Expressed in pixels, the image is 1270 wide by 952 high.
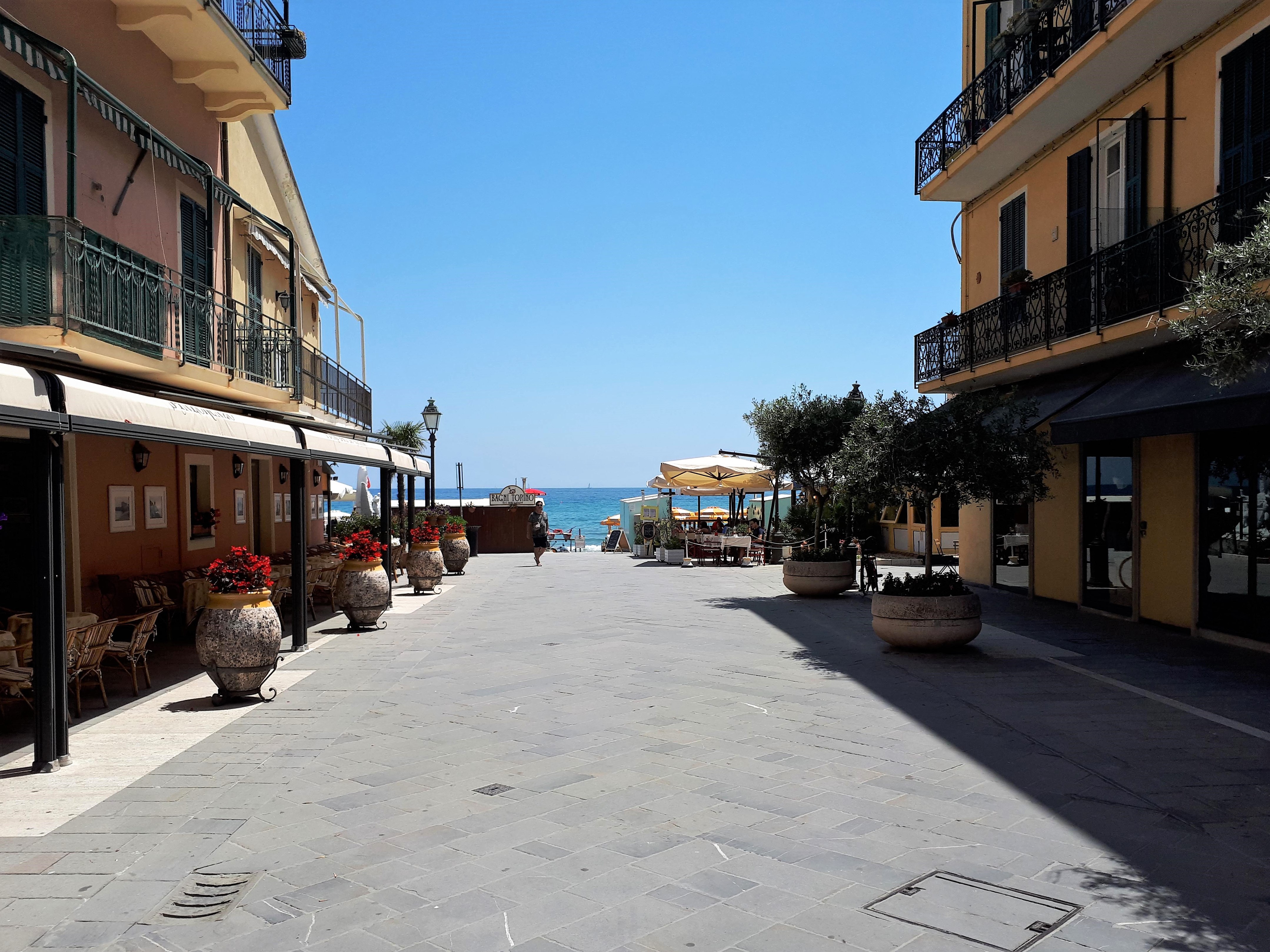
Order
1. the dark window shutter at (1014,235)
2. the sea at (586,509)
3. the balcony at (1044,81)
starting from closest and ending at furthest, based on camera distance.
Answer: the balcony at (1044,81), the dark window shutter at (1014,235), the sea at (586,509)

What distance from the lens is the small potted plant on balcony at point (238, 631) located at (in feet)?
27.4

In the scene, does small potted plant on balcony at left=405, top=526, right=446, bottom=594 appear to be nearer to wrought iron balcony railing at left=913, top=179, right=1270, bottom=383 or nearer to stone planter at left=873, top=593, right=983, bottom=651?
stone planter at left=873, top=593, right=983, bottom=651

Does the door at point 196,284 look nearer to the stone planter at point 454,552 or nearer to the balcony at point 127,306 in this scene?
the balcony at point 127,306

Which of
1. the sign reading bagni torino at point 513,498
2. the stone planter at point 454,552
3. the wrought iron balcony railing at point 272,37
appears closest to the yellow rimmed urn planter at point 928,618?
the wrought iron balcony railing at point 272,37

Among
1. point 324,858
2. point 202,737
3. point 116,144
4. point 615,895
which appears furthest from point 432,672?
point 116,144

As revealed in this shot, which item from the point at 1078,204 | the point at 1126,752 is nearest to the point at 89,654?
the point at 1126,752

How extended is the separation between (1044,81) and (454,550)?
15612mm

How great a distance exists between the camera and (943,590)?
10711 millimetres

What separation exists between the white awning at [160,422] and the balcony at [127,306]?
2.28ft

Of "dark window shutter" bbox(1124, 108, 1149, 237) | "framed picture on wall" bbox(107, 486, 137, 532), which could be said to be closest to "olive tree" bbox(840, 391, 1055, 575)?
"dark window shutter" bbox(1124, 108, 1149, 237)

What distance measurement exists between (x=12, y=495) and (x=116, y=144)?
428cm

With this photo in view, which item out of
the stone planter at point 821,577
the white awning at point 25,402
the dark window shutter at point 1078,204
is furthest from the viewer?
the stone planter at point 821,577

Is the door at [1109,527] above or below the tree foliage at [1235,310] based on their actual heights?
below

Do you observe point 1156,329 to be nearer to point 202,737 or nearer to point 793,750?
point 793,750
